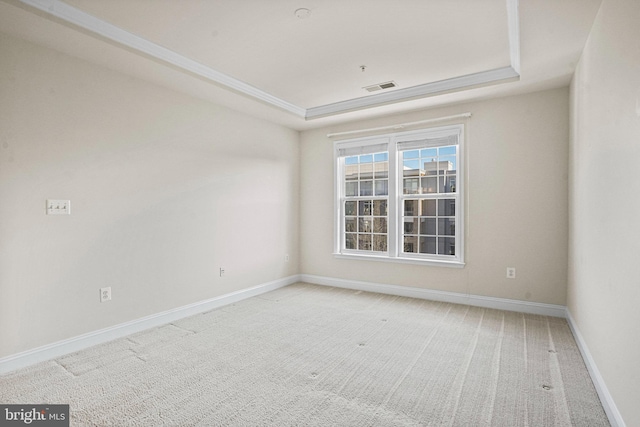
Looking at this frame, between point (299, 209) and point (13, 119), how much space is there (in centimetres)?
375

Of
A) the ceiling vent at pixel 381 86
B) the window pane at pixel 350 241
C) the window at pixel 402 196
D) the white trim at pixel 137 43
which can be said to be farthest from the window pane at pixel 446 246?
the white trim at pixel 137 43

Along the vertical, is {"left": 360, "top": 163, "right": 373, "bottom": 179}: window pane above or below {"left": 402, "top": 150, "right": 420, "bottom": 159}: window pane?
below

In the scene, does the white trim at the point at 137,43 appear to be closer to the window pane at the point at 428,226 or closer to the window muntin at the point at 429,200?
the window muntin at the point at 429,200

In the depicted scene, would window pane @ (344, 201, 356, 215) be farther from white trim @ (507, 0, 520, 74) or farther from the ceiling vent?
white trim @ (507, 0, 520, 74)

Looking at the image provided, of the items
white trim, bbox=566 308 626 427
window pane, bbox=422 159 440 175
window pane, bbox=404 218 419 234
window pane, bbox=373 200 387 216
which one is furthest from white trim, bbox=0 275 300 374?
white trim, bbox=566 308 626 427

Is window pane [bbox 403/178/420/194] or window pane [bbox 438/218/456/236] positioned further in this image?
window pane [bbox 403/178/420/194]

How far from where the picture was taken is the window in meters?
4.41

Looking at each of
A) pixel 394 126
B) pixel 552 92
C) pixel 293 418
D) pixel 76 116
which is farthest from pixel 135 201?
pixel 552 92

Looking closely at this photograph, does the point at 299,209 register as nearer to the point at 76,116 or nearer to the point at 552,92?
the point at 76,116

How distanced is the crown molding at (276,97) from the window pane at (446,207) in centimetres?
139

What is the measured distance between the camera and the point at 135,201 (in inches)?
132

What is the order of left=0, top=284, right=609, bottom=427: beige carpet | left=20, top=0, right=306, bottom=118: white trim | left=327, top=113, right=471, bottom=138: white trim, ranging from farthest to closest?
left=327, top=113, right=471, bottom=138: white trim < left=20, top=0, right=306, bottom=118: white trim < left=0, top=284, right=609, bottom=427: beige carpet

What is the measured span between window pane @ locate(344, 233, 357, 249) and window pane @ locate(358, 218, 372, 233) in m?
0.15

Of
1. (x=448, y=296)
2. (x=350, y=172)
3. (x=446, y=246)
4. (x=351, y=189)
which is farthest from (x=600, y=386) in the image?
(x=350, y=172)
